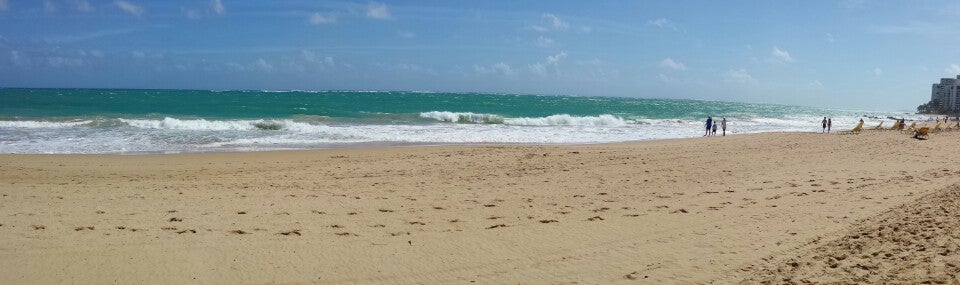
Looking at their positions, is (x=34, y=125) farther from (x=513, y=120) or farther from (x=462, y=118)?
(x=513, y=120)

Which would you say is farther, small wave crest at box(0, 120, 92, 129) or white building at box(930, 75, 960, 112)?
white building at box(930, 75, 960, 112)

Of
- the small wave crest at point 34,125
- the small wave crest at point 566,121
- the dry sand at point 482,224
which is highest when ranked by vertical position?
the dry sand at point 482,224

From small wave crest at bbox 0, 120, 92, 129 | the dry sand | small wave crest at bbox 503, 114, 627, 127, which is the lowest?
small wave crest at bbox 503, 114, 627, 127

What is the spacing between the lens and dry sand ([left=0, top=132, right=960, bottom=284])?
17.3 ft

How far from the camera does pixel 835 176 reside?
423 inches

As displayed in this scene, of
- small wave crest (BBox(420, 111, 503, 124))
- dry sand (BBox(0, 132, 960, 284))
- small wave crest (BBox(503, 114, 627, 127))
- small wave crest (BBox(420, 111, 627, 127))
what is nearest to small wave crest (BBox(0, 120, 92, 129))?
dry sand (BBox(0, 132, 960, 284))

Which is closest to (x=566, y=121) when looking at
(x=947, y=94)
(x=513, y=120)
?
(x=513, y=120)

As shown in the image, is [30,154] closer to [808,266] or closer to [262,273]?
[262,273]

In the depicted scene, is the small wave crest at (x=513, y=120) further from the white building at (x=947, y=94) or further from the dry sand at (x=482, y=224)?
the white building at (x=947, y=94)

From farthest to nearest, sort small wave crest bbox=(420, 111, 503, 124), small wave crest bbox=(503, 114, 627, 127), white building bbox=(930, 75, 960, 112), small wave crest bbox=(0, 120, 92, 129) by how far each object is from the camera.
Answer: white building bbox=(930, 75, 960, 112), small wave crest bbox=(420, 111, 503, 124), small wave crest bbox=(503, 114, 627, 127), small wave crest bbox=(0, 120, 92, 129)

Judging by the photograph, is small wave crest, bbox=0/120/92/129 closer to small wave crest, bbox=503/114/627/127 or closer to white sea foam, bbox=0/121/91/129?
white sea foam, bbox=0/121/91/129

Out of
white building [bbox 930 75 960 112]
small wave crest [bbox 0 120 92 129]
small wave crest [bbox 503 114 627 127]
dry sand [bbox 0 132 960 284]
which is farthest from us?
white building [bbox 930 75 960 112]

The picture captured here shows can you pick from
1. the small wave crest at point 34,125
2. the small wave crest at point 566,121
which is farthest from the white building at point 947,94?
the small wave crest at point 34,125

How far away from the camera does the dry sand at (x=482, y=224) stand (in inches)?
208
